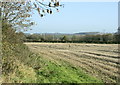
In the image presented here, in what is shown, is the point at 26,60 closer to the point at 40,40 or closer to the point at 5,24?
the point at 5,24

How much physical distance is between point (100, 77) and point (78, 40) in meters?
51.8

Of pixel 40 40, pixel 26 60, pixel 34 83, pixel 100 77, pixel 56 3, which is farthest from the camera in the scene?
pixel 40 40

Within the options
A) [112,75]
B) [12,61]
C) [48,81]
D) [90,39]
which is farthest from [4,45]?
[90,39]

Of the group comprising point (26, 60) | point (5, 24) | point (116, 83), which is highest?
point (5, 24)

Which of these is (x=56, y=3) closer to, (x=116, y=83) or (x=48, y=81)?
(x=48, y=81)

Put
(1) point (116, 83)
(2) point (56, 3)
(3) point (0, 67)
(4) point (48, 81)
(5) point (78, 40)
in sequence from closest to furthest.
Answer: (2) point (56, 3) < (3) point (0, 67) < (4) point (48, 81) < (1) point (116, 83) < (5) point (78, 40)

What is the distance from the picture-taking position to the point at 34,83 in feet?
26.3

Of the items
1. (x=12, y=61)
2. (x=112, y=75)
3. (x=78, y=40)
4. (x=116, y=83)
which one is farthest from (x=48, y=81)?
(x=78, y=40)

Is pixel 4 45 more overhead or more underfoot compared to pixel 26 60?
more overhead

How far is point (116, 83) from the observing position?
10.5 m

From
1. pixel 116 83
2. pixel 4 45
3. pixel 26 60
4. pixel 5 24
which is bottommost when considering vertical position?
pixel 116 83

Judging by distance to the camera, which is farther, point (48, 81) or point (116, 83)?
point (116, 83)

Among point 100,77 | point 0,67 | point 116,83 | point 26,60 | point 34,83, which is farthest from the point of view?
point 100,77

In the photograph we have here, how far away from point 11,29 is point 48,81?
2.20 meters
